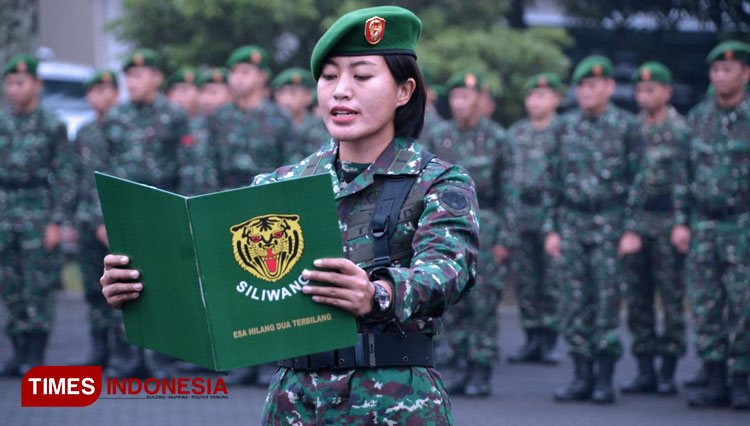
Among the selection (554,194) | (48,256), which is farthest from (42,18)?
(554,194)

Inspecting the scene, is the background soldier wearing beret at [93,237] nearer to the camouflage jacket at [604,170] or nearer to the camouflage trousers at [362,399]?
the camouflage jacket at [604,170]

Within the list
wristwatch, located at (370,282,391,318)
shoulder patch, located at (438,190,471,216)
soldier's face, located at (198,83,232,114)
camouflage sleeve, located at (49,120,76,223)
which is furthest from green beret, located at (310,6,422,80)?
Answer: soldier's face, located at (198,83,232,114)

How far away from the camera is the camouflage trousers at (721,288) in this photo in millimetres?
6945

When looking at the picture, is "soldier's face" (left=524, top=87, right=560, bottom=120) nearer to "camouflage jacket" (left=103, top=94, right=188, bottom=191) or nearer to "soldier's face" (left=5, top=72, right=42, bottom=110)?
"camouflage jacket" (left=103, top=94, right=188, bottom=191)

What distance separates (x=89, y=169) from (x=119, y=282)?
611cm

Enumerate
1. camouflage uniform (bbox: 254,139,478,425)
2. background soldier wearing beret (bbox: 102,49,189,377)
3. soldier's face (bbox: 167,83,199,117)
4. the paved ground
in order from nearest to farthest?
camouflage uniform (bbox: 254,139,478,425) → the paved ground → background soldier wearing beret (bbox: 102,49,189,377) → soldier's face (bbox: 167,83,199,117)

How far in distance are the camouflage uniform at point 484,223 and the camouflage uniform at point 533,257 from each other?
1.27 meters

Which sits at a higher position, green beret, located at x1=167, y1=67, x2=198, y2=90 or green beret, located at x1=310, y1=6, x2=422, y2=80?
green beret, located at x1=167, y1=67, x2=198, y2=90

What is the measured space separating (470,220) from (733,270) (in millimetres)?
4910

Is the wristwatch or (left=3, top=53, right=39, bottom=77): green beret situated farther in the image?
(left=3, top=53, right=39, bottom=77): green beret

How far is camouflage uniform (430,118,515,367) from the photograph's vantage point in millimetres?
7871

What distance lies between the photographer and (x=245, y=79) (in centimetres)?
885

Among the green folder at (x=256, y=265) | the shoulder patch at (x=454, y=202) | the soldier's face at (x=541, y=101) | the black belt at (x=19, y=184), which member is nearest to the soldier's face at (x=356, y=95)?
the shoulder patch at (x=454, y=202)

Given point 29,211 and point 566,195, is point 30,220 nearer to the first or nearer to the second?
point 29,211
